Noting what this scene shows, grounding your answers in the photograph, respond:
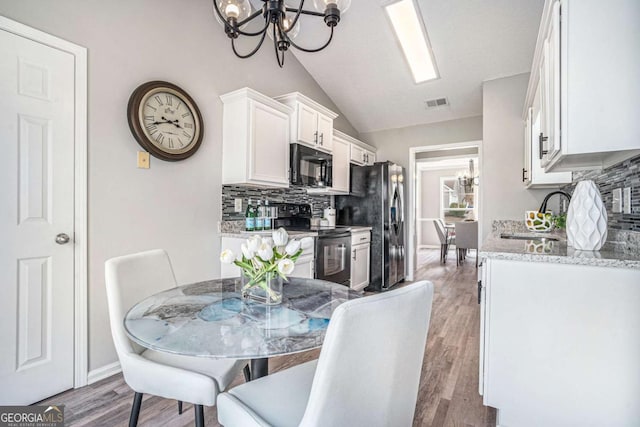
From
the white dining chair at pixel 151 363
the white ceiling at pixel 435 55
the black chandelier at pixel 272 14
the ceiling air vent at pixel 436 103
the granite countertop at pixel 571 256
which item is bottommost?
the white dining chair at pixel 151 363

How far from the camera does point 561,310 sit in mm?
1329

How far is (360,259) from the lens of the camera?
3945 millimetres

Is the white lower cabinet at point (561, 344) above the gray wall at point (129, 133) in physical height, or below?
below

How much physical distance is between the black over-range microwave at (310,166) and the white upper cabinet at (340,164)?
0.89 feet

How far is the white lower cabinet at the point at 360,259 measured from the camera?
3.76 m

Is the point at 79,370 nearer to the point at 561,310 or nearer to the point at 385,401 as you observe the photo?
the point at 385,401

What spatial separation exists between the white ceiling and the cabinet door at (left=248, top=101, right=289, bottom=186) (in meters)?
1.20

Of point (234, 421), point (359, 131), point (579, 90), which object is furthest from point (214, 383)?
point (359, 131)

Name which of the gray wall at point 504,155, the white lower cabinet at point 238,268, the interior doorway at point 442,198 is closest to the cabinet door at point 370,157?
the gray wall at point 504,155

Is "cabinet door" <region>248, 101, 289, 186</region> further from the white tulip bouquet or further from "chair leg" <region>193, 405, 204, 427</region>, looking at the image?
"chair leg" <region>193, 405, 204, 427</region>

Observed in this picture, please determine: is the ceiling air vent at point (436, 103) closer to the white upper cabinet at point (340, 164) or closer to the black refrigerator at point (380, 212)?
the black refrigerator at point (380, 212)

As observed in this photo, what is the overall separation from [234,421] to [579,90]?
178 centimetres

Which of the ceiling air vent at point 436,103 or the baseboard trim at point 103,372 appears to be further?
the ceiling air vent at point 436,103

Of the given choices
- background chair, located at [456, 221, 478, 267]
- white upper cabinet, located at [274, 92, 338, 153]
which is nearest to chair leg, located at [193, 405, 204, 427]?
white upper cabinet, located at [274, 92, 338, 153]
